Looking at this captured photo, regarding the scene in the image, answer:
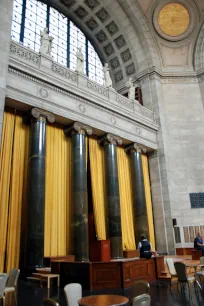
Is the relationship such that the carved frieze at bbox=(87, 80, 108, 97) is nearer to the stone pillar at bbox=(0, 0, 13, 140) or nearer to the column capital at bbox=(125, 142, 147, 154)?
the column capital at bbox=(125, 142, 147, 154)

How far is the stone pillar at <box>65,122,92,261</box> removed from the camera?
10711mm

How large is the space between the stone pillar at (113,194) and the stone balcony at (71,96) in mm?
687

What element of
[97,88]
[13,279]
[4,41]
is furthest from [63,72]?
[13,279]

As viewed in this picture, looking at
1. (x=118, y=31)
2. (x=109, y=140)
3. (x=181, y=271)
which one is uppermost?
(x=118, y=31)

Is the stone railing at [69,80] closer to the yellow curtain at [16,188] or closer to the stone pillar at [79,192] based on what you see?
the stone pillar at [79,192]

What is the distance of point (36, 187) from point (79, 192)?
2.08 metres

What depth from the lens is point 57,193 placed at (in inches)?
448

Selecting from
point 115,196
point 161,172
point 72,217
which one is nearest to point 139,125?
point 161,172

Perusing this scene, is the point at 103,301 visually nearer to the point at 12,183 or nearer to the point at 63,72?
the point at 12,183

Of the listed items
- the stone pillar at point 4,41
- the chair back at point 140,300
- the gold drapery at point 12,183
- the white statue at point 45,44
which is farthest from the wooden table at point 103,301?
the white statue at point 45,44

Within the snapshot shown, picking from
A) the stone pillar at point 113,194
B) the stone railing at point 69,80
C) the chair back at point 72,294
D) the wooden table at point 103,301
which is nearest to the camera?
the wooden table at point 103,301

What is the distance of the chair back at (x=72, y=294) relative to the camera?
420cm

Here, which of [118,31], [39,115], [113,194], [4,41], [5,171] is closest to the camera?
[4,41]

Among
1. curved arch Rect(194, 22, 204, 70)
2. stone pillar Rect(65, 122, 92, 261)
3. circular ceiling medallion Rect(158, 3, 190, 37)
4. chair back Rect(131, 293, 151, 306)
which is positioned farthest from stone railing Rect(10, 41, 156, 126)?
chair back Rect(131, 293, 151, 306)
